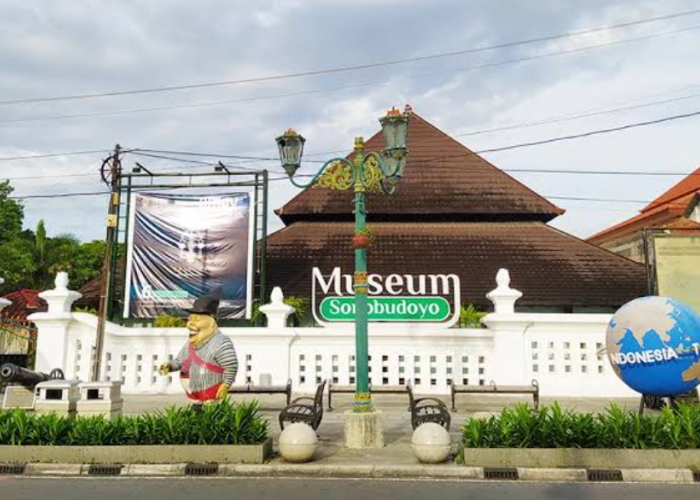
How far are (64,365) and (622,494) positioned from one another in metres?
12.6

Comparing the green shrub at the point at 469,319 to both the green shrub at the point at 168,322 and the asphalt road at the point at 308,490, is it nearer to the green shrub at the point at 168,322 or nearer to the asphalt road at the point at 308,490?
the green shrub at the point at 168,322

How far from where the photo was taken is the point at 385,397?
544 inches

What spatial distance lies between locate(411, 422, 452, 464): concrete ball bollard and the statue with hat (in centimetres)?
289

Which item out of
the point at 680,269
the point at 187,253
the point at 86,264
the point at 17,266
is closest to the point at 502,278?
the point at 680,269

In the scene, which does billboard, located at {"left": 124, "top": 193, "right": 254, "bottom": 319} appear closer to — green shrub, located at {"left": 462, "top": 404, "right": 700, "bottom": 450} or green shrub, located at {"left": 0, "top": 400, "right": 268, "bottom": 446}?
green shrub, located at {"left": 0, "top": 400, "right": 268, "bottom": 446}

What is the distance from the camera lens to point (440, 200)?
72.7 ft

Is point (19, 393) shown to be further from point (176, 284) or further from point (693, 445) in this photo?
point (693, 445)

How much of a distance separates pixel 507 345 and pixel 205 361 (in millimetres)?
7694

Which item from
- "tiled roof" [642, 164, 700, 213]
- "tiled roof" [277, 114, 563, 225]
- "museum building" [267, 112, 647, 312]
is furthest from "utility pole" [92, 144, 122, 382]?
"tiled roof" [642, 164, 700, 213]

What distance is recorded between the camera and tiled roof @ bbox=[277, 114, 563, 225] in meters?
21.8

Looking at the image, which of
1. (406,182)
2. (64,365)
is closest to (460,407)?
(64,365)

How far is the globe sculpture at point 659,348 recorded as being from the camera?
8719 mm

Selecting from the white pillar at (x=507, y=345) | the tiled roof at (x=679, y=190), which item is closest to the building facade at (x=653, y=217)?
the tiled roof at (x=679, y=190)

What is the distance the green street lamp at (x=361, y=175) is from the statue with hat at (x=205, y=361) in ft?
6.36
